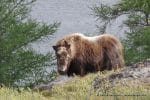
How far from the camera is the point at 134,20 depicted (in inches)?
953

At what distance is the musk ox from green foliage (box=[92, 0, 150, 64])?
950 centimetres

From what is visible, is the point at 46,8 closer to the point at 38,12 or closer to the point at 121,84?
the point at 38,12

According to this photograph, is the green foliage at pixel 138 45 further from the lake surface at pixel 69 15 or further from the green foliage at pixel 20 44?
the lake surface at pixel 69 15

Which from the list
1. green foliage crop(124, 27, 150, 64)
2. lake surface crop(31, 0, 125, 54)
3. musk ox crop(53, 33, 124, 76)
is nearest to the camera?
musk ox crop(53, 33, 124, 76)

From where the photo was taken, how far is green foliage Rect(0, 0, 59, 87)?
22438mm

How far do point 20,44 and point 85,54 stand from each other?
10878mm

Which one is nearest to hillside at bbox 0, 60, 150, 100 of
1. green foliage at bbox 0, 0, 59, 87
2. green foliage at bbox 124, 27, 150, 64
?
green foliage at bbox 124, 27, 150, 64

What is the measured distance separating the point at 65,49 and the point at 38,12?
90.0ft

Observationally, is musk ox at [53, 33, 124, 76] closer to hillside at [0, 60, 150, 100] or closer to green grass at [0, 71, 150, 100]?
hillside at [0, 60, 150, 100]

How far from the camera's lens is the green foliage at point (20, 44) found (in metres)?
22.4

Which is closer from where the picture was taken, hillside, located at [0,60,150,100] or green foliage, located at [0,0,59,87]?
hillside, located at [0,60,150,100]

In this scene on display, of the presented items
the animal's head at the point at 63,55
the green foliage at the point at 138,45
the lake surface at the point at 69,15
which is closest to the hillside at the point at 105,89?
the animal's head at the point at 63,55

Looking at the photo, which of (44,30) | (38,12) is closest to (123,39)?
(44,30)

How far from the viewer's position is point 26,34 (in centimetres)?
2331
